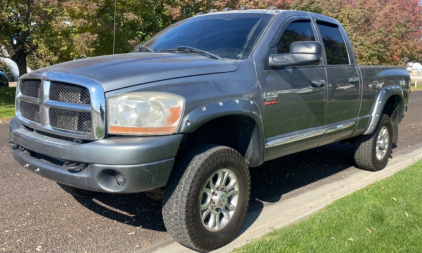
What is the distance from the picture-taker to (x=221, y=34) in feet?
14.1

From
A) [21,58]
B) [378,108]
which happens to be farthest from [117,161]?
[21,58]

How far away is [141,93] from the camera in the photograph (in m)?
3.03

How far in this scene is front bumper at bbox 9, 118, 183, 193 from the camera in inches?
115

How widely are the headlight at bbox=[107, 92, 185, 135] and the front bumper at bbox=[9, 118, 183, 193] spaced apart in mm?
65

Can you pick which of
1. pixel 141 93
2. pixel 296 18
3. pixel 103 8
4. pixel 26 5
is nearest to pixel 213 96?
pixel 141 93

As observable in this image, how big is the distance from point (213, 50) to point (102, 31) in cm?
1020

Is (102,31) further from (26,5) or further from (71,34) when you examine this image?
(26,5)

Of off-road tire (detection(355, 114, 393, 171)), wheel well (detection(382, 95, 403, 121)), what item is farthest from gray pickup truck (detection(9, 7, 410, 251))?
wheel well (detection(382, 95, 403, 121))

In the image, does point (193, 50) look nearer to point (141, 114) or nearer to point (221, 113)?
point (221, 113)

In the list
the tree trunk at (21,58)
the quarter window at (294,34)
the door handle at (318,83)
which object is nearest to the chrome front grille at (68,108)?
the quarter window at (294,34)

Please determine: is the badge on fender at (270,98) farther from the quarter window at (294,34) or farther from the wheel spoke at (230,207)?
the wheel spoke at (230,207)

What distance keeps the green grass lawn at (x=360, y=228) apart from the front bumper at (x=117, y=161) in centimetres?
100

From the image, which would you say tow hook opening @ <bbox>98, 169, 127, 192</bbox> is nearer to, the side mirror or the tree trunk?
the side mirror

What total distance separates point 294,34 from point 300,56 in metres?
0.73
